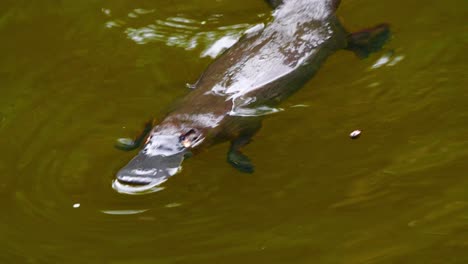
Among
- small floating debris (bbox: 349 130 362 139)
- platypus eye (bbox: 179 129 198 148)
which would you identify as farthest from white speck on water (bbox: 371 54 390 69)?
platypus eye (bbox: 179 129 198 148)

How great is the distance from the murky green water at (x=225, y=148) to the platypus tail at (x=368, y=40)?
0.07m

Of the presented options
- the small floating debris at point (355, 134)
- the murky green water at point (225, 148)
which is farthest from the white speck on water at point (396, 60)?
the small floating debris at point (355, 134)

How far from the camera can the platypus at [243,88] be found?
131 inches

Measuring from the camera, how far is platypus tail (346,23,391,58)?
156 inches

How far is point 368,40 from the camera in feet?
13.1

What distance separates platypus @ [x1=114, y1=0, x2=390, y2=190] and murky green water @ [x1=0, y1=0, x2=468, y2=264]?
81 millimetres

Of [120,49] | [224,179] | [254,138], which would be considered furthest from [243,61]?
[120,49]

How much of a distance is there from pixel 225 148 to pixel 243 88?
A: 276mm

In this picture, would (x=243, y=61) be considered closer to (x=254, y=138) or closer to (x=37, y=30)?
(x=254, y=138)

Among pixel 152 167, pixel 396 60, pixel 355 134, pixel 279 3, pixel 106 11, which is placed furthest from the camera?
pixel 106 11

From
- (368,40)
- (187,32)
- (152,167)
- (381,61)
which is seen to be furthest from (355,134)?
(187,32)

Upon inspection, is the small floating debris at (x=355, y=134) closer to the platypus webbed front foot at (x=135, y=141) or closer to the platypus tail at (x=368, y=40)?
the platypus tail at (x=368, y=40)

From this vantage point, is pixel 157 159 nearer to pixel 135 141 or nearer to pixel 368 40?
pixel 135 141

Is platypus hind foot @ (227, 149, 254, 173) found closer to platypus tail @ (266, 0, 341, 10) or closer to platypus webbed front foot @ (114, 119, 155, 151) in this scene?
platypus webbed front foot @ (114, 119, 155, 151)
